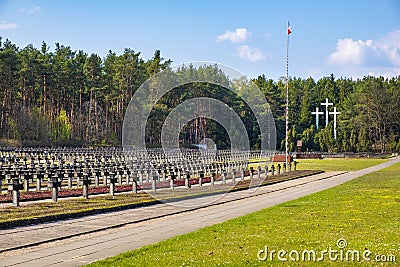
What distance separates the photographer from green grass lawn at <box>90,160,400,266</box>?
1168 cm

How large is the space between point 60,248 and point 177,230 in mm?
3799

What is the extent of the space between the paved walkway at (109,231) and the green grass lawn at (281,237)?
2.40 feet

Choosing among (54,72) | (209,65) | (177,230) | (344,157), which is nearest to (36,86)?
(54,72)

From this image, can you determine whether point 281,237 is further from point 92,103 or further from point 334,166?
point 92,103

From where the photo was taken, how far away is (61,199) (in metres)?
24.5

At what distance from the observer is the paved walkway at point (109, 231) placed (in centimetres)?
1240

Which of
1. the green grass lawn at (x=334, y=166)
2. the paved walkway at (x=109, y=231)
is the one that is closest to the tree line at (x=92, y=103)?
the green grass lawn at (x=334, y=166)

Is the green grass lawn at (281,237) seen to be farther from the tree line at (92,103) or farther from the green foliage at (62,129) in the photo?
the green foliage at (62,129)

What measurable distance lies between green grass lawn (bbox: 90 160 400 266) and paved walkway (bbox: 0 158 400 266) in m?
0.73

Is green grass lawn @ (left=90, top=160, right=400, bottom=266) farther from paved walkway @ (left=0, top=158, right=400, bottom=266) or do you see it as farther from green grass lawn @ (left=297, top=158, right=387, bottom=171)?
green grass lawn @ (left=297, top=158, right=387, bottom=171)

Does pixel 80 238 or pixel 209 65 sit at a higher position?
pixel 209 65

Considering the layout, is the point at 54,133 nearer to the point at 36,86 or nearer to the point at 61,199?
the point at 36,86

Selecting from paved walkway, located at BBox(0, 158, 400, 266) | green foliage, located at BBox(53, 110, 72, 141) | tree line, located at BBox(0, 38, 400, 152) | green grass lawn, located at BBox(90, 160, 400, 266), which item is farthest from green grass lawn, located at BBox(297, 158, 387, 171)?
green foliage, located at BBox(53, 110, 72, 141)

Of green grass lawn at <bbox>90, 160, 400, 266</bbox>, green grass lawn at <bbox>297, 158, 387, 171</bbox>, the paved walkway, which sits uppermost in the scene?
green grass lawn at <bbox>297, 158, 387, 171</bbox>
